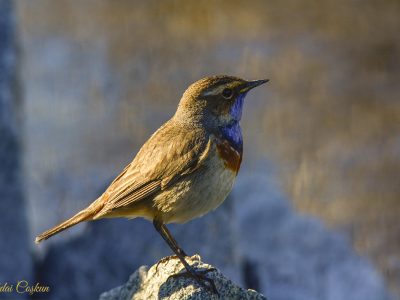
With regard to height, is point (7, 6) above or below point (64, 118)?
above

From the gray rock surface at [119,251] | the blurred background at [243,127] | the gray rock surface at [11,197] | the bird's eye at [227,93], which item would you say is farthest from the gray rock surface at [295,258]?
the bird's eye at [227,93]

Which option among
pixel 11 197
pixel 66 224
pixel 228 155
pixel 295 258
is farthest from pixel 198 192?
pixel 295 258

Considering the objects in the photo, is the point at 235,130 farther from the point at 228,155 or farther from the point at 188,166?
the point at 188,166

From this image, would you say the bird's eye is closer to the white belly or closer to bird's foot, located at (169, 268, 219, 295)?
the white belly

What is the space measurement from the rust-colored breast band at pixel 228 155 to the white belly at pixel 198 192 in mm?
28

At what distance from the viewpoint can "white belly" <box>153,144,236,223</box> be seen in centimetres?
668

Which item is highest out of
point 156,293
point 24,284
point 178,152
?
point 178,152

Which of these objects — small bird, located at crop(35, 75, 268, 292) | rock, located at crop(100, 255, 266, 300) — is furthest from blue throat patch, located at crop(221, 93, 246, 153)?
rock, located at crop(100, 255, 266, 300)

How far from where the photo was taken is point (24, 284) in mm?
9672

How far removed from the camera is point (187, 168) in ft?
22.2

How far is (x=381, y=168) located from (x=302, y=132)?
47.4 inches

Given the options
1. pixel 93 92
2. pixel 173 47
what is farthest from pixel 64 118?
pixel 173 47

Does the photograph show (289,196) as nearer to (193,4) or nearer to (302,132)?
(302,132)

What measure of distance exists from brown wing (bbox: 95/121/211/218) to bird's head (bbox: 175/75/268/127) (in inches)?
4.6
